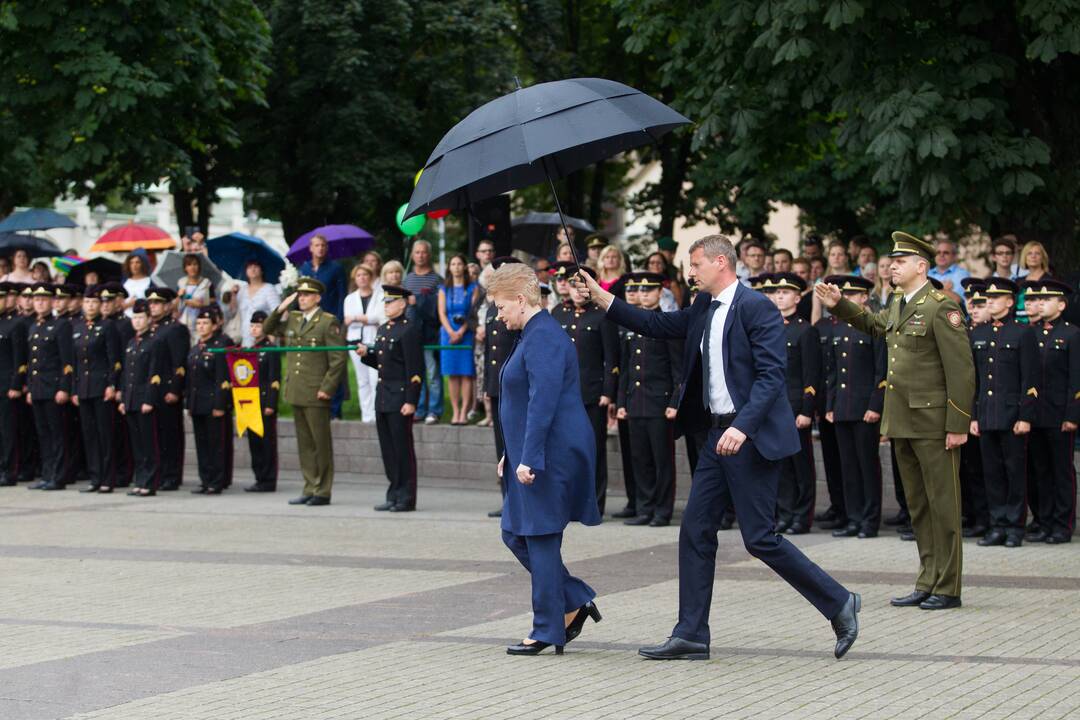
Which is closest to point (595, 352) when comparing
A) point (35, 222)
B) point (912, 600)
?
point (912, 600)

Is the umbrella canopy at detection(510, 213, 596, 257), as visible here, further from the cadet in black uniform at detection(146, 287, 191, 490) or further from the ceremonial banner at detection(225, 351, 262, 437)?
the cadet in black uniform at detection(146, 287, 191, 490)

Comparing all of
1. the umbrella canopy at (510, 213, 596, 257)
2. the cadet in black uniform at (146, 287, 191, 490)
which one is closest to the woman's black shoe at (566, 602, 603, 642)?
the cadet in black uniform at (146, 287, 191, 490)

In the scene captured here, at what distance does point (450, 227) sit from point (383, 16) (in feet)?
37.1

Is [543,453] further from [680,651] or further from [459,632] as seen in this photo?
[459,632]

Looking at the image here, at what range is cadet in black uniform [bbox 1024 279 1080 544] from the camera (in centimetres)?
1252

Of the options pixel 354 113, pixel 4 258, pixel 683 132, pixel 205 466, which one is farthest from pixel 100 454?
pixel 354 113

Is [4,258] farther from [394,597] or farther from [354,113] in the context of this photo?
[394,597]

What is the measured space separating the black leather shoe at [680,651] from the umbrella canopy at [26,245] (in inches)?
621

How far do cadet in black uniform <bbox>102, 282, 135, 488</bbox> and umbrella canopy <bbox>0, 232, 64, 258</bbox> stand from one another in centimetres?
495

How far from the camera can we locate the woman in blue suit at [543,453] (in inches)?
320

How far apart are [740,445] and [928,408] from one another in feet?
7.62

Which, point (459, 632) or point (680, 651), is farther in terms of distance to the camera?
point (459, 632)

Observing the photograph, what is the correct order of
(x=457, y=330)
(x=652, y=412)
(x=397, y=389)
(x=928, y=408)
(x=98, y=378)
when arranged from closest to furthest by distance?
(x=928, y=408)
(x=652, y=412)
(x=397, y=389)
(x=98, y=378)
(x=457, y=330)

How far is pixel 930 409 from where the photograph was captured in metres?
9.79
